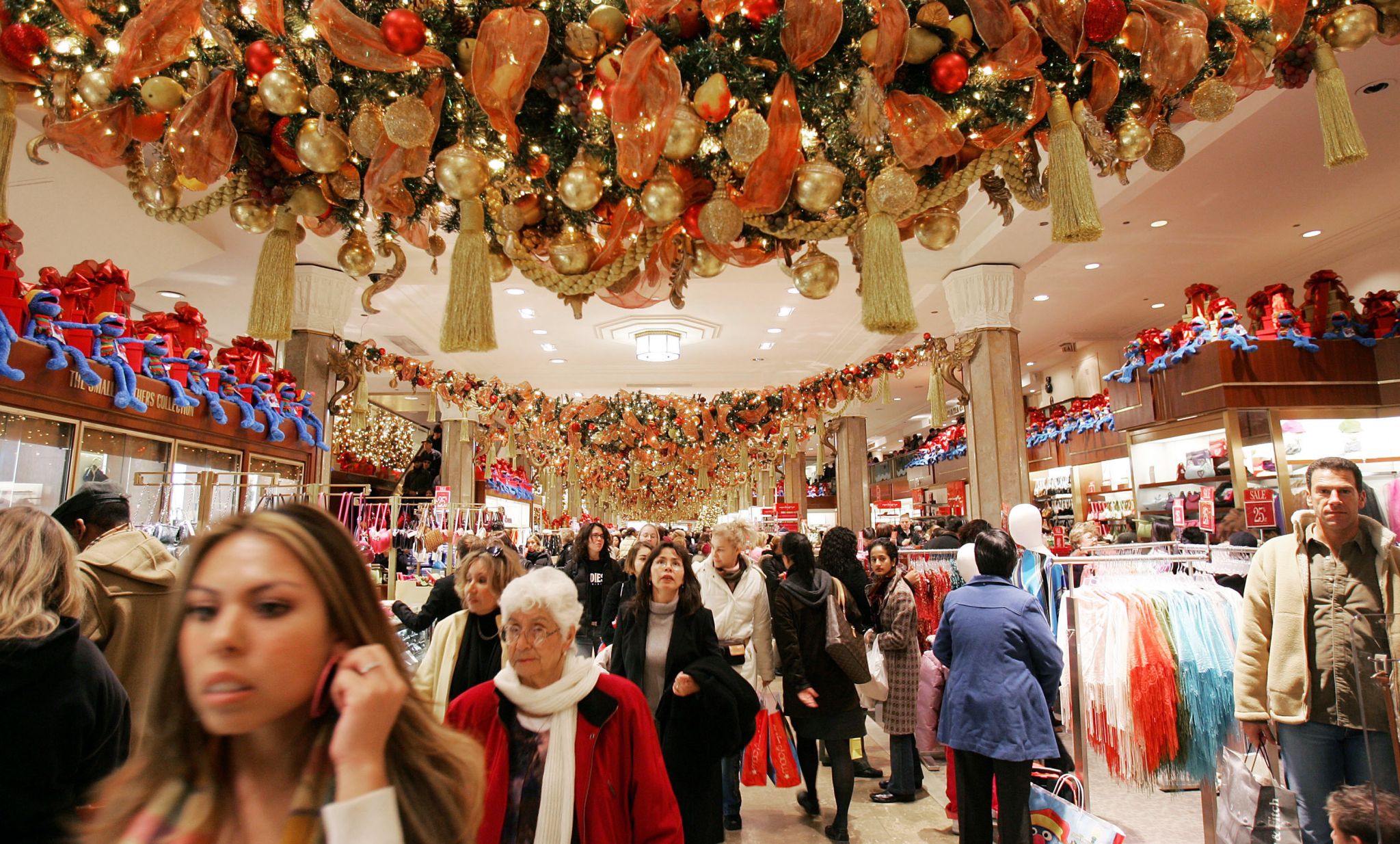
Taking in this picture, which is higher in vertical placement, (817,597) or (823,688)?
(817,597)

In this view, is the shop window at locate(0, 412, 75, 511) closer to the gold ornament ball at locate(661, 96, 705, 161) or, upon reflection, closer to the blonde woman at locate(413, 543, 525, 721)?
the blonde woman at locate(413, 543, 525, 721)

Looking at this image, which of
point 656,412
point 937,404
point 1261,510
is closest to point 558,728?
Result: point 1261,510

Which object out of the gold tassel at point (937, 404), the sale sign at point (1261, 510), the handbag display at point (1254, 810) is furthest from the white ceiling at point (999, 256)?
the handbag display at point (1254, 810)

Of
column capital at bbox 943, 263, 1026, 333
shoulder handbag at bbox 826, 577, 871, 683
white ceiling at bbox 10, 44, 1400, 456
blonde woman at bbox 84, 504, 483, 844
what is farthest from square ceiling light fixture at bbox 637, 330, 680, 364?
blonde woman at bbox 84, 504, 483, 844

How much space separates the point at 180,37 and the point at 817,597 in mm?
3456

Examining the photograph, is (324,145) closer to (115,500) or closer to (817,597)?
(115,500)

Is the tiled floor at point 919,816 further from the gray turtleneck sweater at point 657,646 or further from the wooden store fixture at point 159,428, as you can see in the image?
the wooden store fixture at point 159,428

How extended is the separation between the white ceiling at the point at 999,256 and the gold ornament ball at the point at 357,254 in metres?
4.36

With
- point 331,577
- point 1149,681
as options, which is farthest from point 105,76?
point 1149,681

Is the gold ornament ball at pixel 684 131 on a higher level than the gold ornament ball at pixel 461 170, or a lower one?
higher

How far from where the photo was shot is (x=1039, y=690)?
10.2ft

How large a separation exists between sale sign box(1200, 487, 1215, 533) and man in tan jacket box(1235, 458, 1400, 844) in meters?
2.58

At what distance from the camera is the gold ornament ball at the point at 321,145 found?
5.90 feet

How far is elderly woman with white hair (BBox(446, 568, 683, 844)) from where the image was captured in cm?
172
